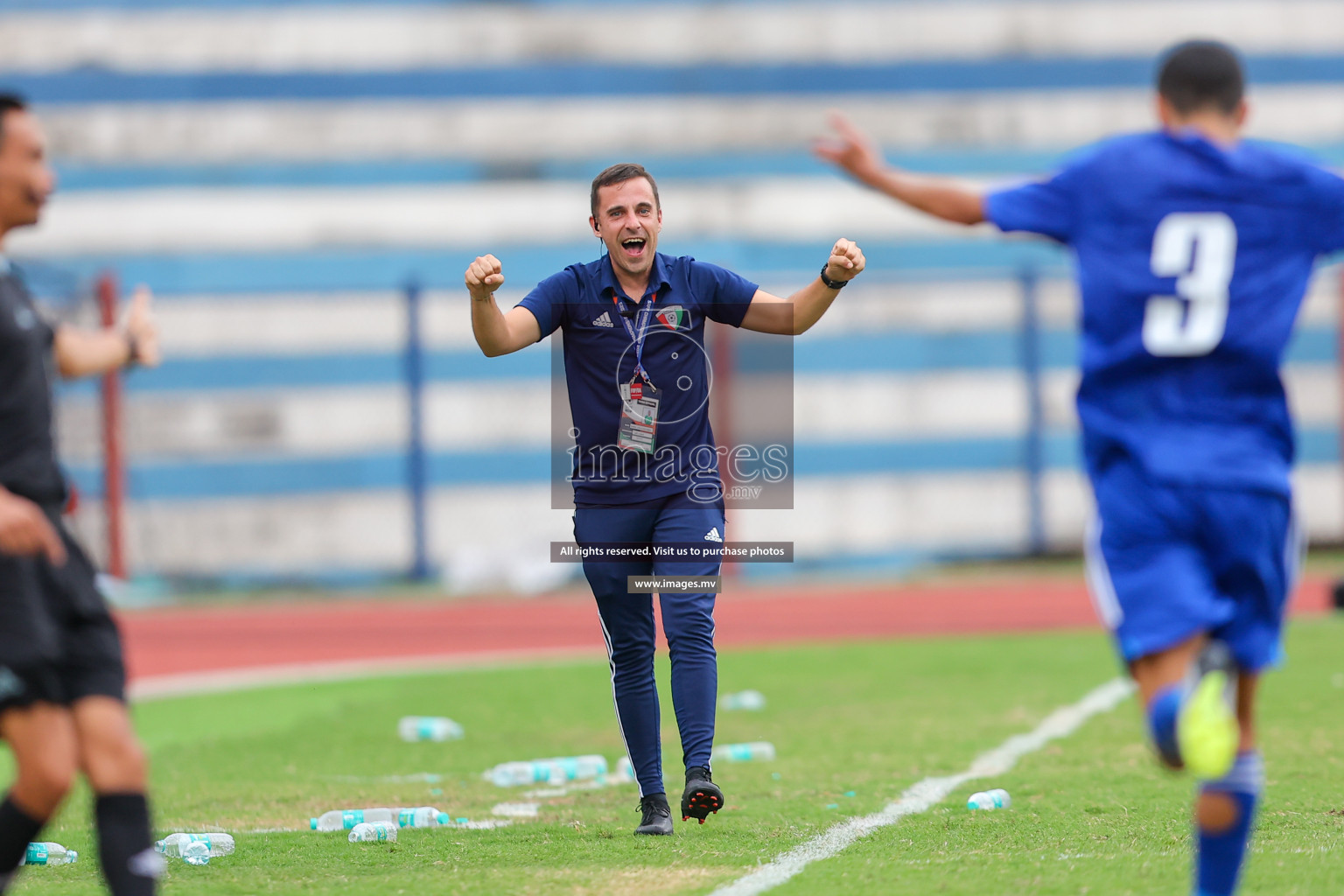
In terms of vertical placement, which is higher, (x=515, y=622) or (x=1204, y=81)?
(x=1204, y=81)

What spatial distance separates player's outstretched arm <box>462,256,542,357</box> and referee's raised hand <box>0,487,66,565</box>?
6.08ft

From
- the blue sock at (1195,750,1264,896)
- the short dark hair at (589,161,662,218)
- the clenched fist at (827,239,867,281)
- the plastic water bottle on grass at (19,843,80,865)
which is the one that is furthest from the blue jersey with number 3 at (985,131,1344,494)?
the plastic water bottle on grass at (19,843,80,865)

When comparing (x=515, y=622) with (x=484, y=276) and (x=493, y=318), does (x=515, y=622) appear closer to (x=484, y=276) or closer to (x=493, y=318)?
(x=493, y=318)

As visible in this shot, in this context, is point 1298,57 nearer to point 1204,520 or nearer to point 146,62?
point 146,62

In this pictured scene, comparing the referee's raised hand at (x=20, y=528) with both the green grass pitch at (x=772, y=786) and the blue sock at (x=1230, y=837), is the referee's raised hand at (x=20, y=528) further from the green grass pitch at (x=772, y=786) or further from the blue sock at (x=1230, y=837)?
the blue sock at (x=1230, y=837)

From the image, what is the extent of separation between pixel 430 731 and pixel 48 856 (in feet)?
10.8

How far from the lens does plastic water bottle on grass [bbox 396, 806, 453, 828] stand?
5.94 metres

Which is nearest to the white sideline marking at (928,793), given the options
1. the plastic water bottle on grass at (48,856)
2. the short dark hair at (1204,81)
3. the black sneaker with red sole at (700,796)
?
the black sneaker with red sole at (700,796)

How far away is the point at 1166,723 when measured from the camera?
3.69 meters

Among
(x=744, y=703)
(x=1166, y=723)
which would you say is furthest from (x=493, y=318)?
(x=744, y=703)

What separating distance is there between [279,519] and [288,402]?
4.12 ft

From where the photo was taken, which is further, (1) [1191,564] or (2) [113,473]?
(2) [113,473]

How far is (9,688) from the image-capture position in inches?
154

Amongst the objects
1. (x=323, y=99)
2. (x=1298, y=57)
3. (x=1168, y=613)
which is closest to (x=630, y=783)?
(x=1168, y=613)
